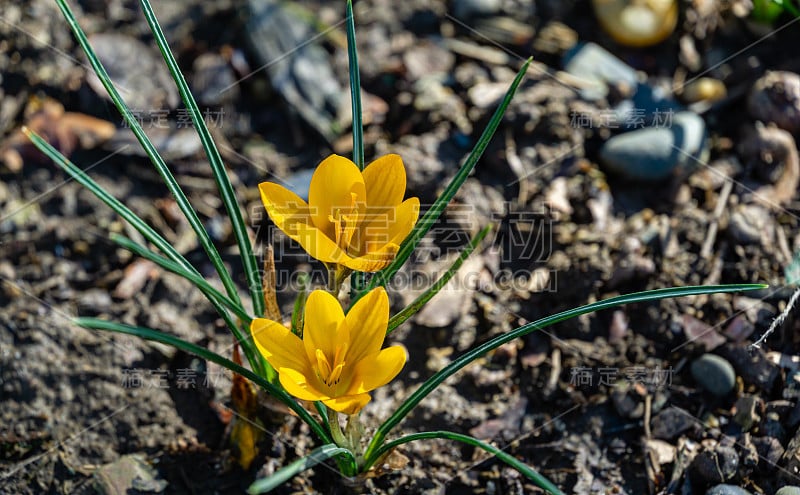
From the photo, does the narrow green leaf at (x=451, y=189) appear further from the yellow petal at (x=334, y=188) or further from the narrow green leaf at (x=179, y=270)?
the narrow green leaf at (x=179, y=270)

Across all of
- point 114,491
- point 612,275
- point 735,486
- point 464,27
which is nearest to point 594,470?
point 735,486

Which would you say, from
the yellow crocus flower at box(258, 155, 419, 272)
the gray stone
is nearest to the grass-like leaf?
the yellow crocus flower at box(258, 155, 419, 272)

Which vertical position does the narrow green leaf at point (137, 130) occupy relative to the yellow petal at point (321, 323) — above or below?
above

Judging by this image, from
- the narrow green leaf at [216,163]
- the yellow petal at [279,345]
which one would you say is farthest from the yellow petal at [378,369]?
the narrow green leaf at [216,163]

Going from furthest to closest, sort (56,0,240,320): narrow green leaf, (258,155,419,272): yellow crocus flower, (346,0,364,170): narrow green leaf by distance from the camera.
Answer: (346,0,364,170): narrow green leaf < (56,0,240,320): narrow green leaf < (258,155,419,272): yellow crocus flower

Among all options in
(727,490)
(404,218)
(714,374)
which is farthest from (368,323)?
(714,374)

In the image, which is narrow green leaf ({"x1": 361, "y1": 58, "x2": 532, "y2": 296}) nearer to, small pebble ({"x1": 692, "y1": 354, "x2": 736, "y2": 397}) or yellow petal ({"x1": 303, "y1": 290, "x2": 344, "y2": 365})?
yellow petal ({"x1": 303, "y1": 290, "x2": 344, "y2": 365})
